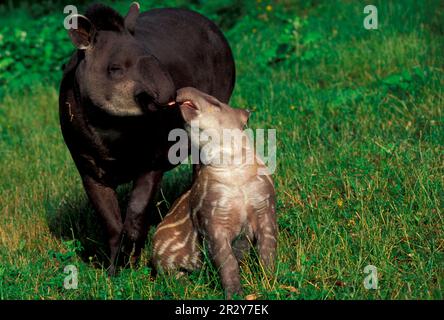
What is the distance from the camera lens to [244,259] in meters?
5.27

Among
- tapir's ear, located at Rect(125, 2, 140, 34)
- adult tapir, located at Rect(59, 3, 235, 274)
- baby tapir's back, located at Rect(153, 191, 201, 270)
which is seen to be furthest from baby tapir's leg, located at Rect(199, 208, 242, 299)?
tapir's ear, located at Rect(125, 2, 140, 34)

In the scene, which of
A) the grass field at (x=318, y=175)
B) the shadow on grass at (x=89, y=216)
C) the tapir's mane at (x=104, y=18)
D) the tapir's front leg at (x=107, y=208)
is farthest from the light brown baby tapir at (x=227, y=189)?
the shadow on grass at (x=89, y=216)

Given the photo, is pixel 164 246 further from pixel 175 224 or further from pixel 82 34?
pixel 82 34

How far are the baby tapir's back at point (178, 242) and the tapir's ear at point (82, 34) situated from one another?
127 centimetres

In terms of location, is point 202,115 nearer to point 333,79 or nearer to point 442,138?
point 442,138

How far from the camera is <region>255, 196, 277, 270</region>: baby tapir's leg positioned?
5.05 m

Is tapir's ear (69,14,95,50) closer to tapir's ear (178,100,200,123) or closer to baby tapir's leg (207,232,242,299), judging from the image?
tapir's ear (178,100,200,123)

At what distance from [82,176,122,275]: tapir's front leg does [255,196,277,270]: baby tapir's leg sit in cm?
138

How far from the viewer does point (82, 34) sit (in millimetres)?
5492

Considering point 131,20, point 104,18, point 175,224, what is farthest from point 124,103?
point 175,224

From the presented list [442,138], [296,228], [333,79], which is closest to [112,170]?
[296,228]

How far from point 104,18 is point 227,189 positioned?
152 cm

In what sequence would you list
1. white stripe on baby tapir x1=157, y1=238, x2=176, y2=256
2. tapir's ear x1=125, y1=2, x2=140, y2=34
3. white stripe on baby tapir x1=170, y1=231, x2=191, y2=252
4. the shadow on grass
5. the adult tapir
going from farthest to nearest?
the shadow on grass < tapir's ear x1=125, y1=2, x2=140, y2=34 < white stripe on baby tapir x1=157, y1=238, x2=176, y2=256 < white stripe on baby tapir x1=170, y1=231, x2=191, y2=252 < the adult tapir

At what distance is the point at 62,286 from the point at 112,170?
1.01 m
